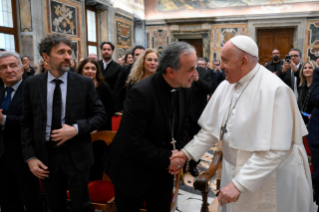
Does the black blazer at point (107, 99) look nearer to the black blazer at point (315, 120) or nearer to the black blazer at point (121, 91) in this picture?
the black blazer at point (121, 91)

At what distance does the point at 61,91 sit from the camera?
217cm

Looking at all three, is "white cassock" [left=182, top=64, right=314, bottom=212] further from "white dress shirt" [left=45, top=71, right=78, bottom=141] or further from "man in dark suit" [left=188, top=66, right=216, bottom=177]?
"man in dark suit" [left=188, top=66, right=216, bottom=177]

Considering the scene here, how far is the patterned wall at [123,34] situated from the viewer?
12.1m

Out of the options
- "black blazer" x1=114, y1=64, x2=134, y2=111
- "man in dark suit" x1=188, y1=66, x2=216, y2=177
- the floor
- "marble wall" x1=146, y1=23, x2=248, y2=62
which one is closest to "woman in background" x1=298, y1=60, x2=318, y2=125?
"man in dark suit" x1=188, y1=66, x2=216, y2=177

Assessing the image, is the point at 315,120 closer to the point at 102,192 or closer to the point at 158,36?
the point at 102,192

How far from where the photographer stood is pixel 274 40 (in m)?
13.4

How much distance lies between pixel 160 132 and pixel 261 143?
0.64 meters

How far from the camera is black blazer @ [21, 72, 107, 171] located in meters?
2.12

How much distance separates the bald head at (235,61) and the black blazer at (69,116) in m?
1.16

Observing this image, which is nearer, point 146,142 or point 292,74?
point 146,142

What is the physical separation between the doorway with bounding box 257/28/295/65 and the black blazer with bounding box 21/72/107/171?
13.0 meters

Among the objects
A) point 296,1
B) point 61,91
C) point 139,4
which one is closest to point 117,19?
point 139,4

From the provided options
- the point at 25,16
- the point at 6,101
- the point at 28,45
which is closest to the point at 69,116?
the point at 6,101

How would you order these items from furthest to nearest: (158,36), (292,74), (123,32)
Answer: (158,36) → (123,32) → (292,74)
